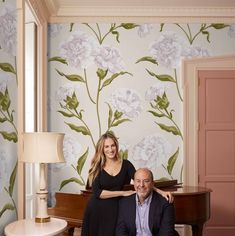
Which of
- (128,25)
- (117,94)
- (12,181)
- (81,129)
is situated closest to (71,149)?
(81,129)

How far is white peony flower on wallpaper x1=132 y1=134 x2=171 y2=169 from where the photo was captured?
5.51 meters

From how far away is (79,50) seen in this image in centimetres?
554

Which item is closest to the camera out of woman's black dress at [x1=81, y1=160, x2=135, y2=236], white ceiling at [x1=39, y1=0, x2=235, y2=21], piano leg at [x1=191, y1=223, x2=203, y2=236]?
woman's black dress at [x1=81, y1=160, x2=135, y2=236]

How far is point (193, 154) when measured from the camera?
5.51 m

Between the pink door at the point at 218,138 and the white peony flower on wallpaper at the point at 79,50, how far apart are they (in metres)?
1.37

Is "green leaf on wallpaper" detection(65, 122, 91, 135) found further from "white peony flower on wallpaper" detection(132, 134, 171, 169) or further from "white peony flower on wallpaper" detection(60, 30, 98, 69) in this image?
"white peony flower on wallpaper" detection(60, 30, 98, 69)

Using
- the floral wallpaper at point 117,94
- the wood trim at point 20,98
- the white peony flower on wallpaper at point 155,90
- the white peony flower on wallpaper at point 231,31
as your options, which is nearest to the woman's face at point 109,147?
the wood trim at point 20,98

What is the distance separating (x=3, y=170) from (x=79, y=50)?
8.89 feet

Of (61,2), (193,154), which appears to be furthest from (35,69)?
(193,154)

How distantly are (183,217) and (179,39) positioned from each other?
239 cm

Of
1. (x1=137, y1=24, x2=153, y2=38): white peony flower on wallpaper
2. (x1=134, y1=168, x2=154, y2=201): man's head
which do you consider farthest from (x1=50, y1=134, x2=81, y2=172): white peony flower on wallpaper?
(x1=134, y1=168, x2=154, y2=201): man's head

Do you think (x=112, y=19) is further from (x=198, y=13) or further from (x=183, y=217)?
(x=183, y=217)

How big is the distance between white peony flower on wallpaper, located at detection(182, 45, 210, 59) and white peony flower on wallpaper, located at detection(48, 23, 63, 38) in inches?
61.2

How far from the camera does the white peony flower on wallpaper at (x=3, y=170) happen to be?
308 cm
